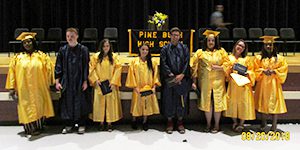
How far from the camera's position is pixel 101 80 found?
5492 mm

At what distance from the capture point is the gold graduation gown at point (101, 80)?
216 inches

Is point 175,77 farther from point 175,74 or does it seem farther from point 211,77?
point 211,77

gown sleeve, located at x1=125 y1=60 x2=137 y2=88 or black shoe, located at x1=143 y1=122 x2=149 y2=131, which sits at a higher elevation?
gown sleeve, located at x1=125 y1=60 x2=137 y2=88

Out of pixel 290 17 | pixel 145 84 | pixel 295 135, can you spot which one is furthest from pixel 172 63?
pixel 290 17

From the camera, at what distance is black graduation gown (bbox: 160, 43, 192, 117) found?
5.39 metres

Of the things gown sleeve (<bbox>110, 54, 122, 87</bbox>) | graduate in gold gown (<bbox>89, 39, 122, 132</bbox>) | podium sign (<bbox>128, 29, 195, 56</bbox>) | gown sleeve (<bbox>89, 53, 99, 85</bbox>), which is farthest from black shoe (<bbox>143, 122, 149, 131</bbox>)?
podium sign (<bbox>128, 29, 195, 56</bbox>)

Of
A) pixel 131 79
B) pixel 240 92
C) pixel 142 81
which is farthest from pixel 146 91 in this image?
pixel 240 92

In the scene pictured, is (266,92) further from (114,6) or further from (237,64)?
(114,6)

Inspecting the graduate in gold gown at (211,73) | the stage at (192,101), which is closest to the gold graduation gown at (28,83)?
the stage at (192,101)

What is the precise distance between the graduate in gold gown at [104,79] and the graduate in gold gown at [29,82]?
767 mm

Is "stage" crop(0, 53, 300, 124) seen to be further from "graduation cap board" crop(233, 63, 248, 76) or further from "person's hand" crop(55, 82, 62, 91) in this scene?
"graduation cap board" crop(233, 63, 248, 76)

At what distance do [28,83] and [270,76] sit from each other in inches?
144

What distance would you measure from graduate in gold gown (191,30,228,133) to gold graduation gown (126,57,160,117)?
664mm

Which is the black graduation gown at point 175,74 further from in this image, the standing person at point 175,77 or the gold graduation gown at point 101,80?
the gold graduation gown at point 101,80
